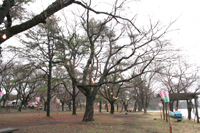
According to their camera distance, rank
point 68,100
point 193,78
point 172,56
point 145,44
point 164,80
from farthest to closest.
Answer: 1. point 68,100
2. point 164,80
3. point 193,78
4. point 145,44
5. point 172,56

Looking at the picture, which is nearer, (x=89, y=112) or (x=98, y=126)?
(x=98, y=126)

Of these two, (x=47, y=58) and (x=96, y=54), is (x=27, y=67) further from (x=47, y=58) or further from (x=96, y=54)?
(x=96, y=54)

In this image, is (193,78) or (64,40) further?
(193,78)

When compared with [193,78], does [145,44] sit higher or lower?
higher

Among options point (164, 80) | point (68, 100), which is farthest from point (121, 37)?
point (68, 100)

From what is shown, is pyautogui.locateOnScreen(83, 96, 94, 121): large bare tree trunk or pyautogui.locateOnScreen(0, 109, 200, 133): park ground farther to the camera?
pyautogui.locateOnScreen(83, 96, 94, 121): large bare tree trunk

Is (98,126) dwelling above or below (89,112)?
below

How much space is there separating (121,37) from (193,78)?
1609 centimetres

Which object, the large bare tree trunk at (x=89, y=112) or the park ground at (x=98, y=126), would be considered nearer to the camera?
the park ground at (x=98, y=126)

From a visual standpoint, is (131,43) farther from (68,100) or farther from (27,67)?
(68,100)

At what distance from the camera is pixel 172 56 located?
935 cm

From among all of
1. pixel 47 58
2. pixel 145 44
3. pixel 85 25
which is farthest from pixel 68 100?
pixel 145 44

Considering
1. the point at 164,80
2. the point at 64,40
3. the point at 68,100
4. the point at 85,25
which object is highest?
the point at 85,25

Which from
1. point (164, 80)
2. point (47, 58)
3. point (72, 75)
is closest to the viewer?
point (72, 75)
